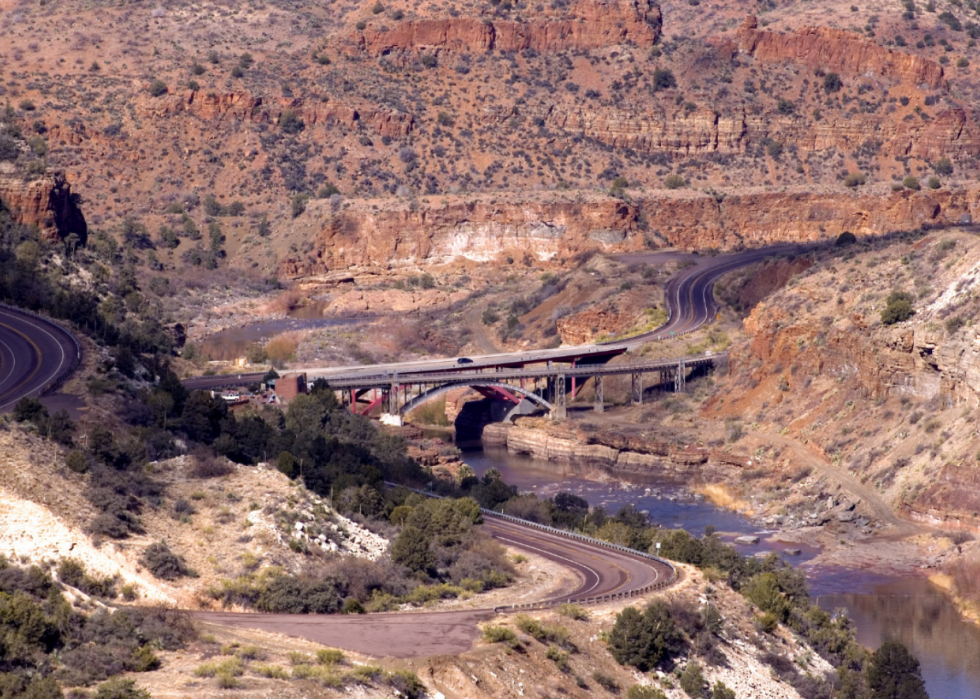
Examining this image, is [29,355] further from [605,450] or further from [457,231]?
[457,231]

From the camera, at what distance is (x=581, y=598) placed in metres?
60.2

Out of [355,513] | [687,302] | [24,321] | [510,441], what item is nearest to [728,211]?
[687,302]

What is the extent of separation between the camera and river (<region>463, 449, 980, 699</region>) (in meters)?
70.8

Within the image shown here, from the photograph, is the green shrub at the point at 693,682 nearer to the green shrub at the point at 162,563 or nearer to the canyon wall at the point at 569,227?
the green shrub at the point at 162,563

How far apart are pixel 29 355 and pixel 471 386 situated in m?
44.5

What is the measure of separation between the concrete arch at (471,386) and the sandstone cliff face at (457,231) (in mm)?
56480

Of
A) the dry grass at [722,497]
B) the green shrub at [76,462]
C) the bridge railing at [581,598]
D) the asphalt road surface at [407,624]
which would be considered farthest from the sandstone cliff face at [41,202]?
the asphalt road surface at [407,624]

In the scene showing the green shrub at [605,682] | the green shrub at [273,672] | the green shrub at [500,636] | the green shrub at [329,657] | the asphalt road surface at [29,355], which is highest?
the asphalt road surface at [29,355]

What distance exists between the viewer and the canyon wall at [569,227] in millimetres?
183500

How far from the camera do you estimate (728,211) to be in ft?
625

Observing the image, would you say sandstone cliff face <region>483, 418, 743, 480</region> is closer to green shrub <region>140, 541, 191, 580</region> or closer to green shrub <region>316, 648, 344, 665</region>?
green shrub <region>140, 541, 191, 580</region>

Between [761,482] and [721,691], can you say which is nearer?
[721,691]

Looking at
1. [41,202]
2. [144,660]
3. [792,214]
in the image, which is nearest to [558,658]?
[144,660]

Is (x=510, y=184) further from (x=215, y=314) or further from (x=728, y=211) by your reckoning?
(x=215, y=314)
